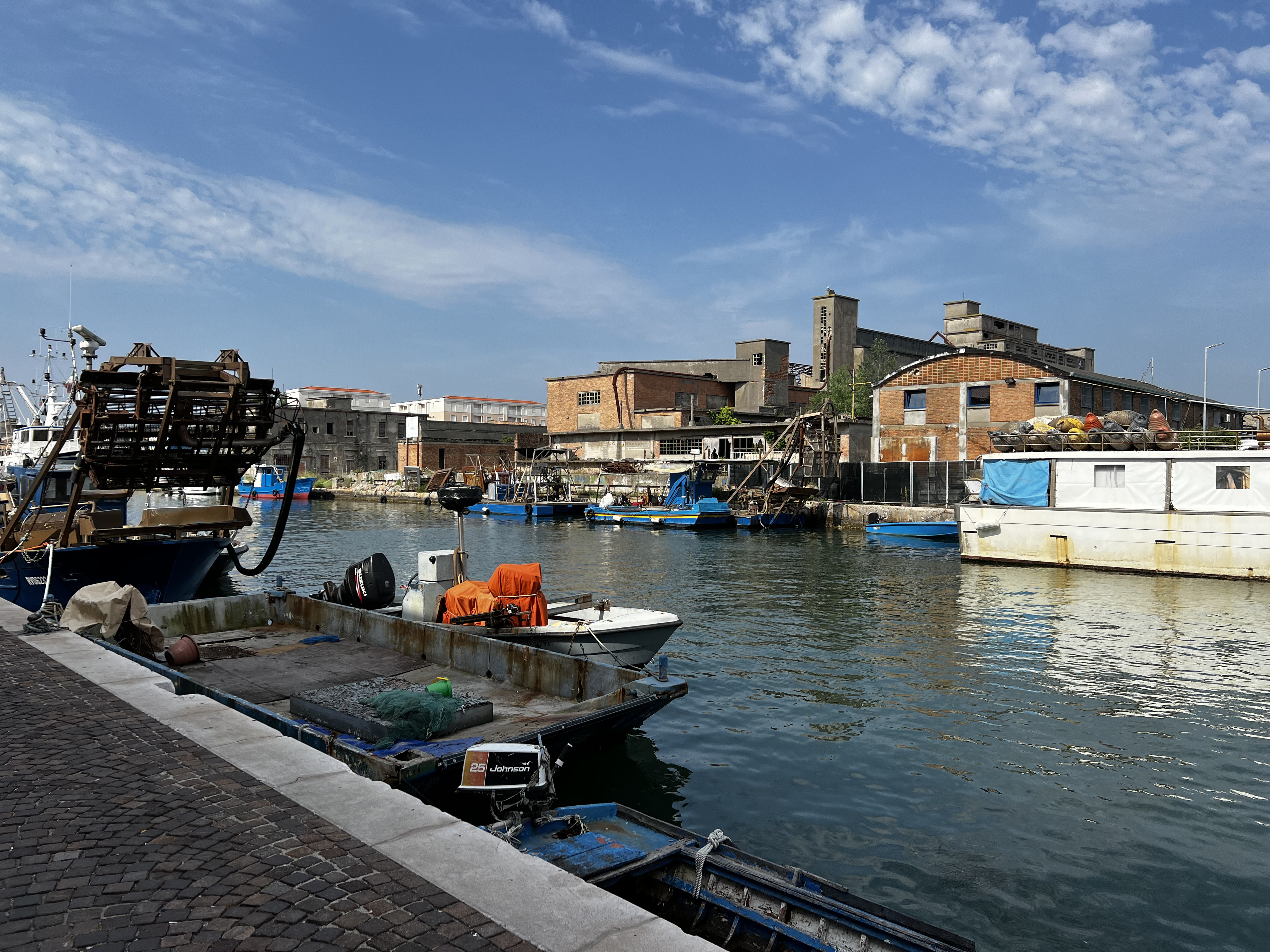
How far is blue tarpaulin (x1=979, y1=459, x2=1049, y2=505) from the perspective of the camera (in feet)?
98.3

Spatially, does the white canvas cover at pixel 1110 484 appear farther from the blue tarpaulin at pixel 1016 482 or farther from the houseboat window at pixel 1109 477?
the blue tarpaulin at pixel 1016 482

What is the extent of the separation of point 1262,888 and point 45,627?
14.0 meters

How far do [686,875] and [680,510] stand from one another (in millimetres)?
42777

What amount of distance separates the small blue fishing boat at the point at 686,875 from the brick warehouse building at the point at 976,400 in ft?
133

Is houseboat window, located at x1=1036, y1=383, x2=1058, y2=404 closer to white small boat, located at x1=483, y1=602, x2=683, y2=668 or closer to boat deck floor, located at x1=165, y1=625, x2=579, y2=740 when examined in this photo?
white small boat, located at x1=483, y1=602, x2=683, y2=668

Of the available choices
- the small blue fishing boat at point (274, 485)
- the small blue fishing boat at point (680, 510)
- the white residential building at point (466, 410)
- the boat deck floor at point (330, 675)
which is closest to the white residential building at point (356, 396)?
the white residential building at point (466, 410)

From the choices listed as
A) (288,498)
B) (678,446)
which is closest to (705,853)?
(288,498)

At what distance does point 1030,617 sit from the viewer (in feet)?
65.7

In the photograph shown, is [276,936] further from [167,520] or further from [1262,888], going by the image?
[167,520]

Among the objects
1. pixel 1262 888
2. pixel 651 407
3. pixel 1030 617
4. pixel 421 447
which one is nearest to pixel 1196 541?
pixel 1030 617

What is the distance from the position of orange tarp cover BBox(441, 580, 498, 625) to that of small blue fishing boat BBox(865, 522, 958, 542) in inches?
1231

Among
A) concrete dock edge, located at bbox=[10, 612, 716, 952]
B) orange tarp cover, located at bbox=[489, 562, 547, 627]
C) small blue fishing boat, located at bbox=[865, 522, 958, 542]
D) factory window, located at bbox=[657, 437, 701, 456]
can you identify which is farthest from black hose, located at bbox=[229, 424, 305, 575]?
factory window, located at bbox=[657, 437, 701, 456]

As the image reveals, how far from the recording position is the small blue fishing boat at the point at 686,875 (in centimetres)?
488

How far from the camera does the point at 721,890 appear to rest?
17.6ft
